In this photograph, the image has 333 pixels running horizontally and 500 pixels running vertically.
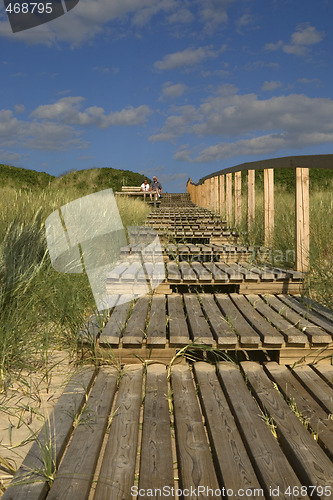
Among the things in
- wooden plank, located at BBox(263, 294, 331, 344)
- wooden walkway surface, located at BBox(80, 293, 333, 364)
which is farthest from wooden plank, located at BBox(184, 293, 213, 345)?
wooden plank, located at BBox(263, 294, 331, 344)

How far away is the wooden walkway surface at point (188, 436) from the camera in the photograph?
5.90ft

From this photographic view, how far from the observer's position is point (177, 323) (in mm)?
3578

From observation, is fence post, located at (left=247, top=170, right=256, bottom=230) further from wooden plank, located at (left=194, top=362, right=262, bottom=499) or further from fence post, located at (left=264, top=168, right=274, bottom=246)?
wooden plank, located at (left=194, top=362, right=262, bottom=499)

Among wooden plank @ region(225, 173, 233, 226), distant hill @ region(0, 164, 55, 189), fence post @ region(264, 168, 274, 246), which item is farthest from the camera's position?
distant hill @ region(0, 164, 55, 189)

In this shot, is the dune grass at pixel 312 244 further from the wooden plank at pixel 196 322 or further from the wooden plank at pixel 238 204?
the wooden plank at pixel 196 322

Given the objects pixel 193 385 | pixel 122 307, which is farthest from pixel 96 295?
pixel 193 385

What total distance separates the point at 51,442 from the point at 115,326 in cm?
135

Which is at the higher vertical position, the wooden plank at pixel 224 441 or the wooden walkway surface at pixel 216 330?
the wooden walkway surface at pixel 216 330

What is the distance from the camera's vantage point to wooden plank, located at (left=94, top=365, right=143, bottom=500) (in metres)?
1.78

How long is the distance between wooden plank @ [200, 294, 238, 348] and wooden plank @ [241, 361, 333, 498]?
42 cm

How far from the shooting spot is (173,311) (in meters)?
3.99

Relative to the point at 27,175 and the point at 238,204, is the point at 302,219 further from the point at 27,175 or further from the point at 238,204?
the point at 27,175

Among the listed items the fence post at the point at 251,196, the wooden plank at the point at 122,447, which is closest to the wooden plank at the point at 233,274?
the wooden plank at the point at 122,447

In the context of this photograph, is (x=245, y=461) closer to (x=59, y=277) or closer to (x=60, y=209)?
(x=59, y=277)
